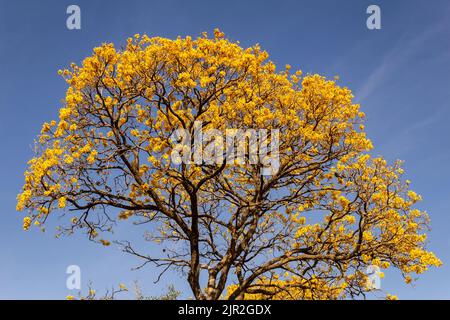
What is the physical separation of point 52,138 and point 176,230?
18.9 feet

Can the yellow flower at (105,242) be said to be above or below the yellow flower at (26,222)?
below

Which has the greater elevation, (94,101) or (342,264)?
(94,101)

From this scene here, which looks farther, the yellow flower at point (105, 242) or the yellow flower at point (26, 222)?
the yellow flower at point (105, 242)

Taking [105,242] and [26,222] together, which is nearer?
[26,222]

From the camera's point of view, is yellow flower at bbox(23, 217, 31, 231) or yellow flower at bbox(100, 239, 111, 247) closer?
yellow flower at bbox(23, 217, 31, 231)

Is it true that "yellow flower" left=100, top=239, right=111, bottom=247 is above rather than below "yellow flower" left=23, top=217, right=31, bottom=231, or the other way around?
below

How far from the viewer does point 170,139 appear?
14594mm
